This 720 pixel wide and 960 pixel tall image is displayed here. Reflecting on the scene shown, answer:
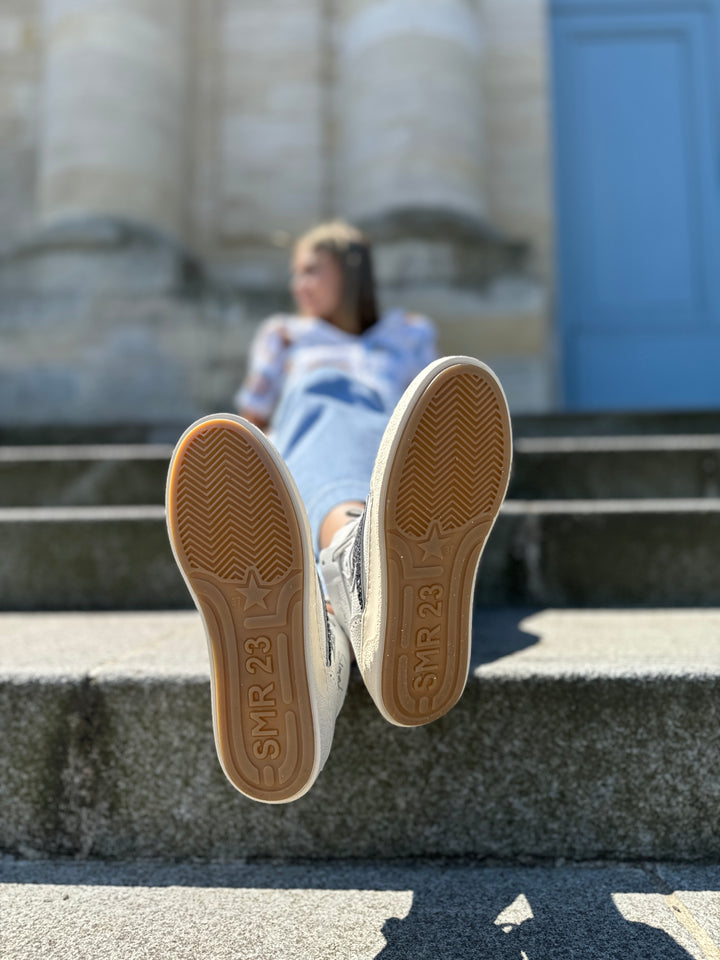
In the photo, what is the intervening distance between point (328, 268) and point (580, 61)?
3.11 m

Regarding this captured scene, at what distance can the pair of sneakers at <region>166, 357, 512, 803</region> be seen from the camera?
0.82 metres

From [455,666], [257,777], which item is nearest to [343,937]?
[257,777]

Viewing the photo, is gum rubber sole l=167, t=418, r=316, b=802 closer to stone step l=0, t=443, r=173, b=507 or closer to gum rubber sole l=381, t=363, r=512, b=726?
gum rubber sole l=381, t=363, r=512, b=726

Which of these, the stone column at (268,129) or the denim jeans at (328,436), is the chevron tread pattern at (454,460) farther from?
the stone column at (268,129)

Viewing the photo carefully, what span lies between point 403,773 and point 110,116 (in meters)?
3.83

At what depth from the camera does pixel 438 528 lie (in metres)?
0.88

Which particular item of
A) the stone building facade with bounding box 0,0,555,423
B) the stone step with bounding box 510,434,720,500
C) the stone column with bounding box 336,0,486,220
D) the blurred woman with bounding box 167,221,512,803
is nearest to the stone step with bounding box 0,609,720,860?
the blurred woman with bounding box 167,221,512,803

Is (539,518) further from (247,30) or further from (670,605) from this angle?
(247,30)

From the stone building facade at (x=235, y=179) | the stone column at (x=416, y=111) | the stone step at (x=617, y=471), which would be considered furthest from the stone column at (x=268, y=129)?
the stone step at (x=617, y=471)

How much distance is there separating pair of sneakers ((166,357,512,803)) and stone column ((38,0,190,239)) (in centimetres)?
340

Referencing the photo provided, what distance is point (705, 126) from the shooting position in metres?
4.28

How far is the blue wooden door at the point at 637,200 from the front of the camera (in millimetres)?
4148

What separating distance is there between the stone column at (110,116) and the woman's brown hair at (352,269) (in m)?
2.03

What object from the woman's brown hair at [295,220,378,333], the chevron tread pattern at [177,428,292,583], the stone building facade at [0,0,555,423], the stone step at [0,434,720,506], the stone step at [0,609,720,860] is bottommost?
the stone step at [0,609,720,860]
